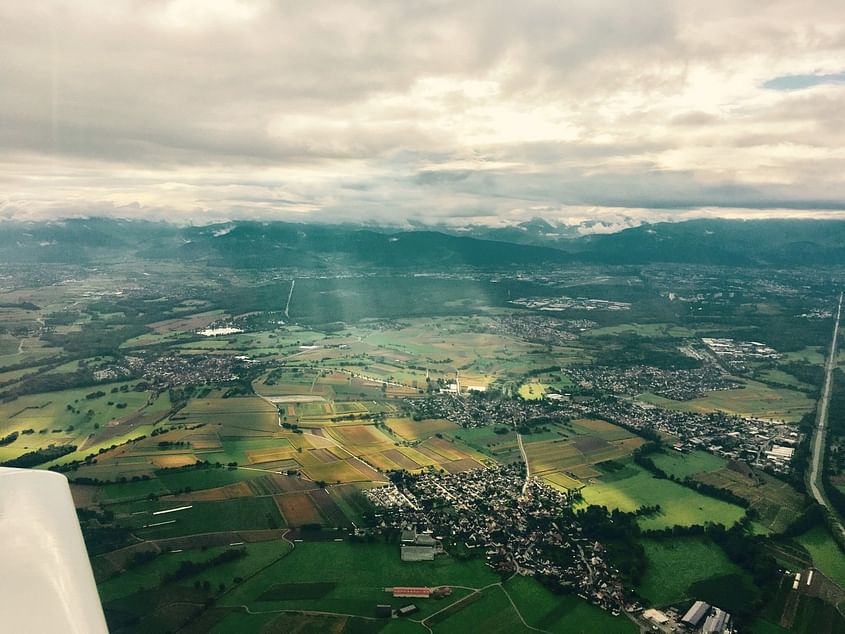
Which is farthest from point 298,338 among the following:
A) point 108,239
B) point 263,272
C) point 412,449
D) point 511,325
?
point 108,239

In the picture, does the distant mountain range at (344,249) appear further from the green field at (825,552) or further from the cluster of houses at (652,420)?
the green field at (825,552)

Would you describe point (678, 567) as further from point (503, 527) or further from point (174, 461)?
point (174, 461)

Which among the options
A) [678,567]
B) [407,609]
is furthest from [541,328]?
[407,609]

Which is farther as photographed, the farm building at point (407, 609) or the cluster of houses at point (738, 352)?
the cluster of houses at point (738, 352)

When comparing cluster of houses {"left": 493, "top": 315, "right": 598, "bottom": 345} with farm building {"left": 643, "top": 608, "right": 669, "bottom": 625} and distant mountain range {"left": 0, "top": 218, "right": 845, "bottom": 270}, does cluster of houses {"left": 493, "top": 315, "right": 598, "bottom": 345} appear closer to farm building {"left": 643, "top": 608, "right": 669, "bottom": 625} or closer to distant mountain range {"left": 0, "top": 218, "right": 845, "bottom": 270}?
farm building {"left": 643, "top": 608, "right": 669, "bottom": 625}

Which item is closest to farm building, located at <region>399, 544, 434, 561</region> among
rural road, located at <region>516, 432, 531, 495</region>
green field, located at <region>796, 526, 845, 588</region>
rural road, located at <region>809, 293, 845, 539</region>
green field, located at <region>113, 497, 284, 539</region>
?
green field, located at <region>113, 497, 284, 539</region>

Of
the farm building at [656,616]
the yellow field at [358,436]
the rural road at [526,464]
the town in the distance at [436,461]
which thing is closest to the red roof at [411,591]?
the town in the distance at [436,461]
